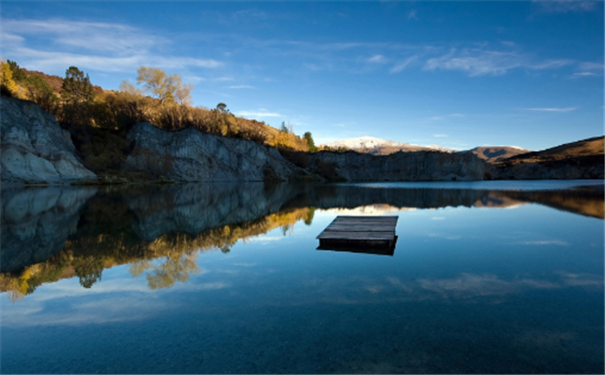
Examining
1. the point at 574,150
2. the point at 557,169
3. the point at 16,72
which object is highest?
the point at 16,72

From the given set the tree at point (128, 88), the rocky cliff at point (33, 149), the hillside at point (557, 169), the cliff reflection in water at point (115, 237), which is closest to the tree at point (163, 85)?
the tree at point (128, 88)

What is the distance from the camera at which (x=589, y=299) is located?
5.92 meters

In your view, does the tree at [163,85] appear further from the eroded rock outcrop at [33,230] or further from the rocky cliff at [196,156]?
the eroded rock outcrop at [33,230]

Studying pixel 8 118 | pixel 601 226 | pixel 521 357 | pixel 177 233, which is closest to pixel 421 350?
pixel 521 357

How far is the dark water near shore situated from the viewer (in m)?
4.00

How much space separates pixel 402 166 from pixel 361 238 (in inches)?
3624

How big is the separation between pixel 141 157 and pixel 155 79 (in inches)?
1157

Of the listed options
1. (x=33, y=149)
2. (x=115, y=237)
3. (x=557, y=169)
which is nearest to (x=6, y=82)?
(x=33, y=149)

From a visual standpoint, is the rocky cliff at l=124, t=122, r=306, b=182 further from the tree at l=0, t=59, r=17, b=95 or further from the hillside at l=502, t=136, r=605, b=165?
the hillside at l=502, t=136, r=605, b=165

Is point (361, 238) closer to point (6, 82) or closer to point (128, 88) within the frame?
point (6, 82)

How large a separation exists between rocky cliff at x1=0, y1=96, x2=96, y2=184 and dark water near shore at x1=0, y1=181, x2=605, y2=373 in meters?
29.7

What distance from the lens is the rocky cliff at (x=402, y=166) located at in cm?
9319

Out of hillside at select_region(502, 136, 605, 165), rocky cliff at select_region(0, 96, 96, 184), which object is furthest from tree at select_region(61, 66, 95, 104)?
hillside at select_region(502, 136, 605, 165)

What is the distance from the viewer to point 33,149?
3644 cm
